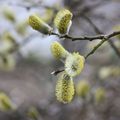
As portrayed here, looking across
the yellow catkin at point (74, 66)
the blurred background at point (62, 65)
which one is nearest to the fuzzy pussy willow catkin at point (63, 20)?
the yellow catkin at point (74, 66)

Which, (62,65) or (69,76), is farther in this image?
(62,65)

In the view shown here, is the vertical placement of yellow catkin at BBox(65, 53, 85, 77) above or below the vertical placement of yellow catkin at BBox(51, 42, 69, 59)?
below

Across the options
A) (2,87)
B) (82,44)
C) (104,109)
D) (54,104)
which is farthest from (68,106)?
(2,87)

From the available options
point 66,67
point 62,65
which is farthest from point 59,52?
point 62,65

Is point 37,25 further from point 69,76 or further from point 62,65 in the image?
point 62,65

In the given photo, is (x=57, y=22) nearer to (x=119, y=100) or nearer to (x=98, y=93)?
(x=98, y=93)

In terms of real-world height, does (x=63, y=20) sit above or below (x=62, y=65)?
below

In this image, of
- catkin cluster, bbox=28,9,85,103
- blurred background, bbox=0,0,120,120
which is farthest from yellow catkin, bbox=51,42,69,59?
blurred background, bbox=0,0,120,120

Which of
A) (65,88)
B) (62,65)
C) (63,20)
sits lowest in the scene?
(65,88)

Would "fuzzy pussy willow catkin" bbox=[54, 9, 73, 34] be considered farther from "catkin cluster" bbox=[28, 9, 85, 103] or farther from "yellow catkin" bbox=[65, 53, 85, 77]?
"yellow catkin" bbox=[65, 53, 85, 77]
